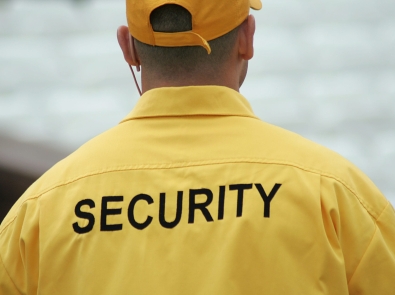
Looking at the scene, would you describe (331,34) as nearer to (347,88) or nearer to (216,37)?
(347,88)

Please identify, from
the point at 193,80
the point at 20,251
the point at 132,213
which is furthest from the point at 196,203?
the point at 20,251

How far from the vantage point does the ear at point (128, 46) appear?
147cm

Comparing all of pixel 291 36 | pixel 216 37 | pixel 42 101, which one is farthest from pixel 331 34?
pixel 216 37

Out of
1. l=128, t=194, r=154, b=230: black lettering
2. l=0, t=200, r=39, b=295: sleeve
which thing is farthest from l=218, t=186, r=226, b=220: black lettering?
l=0, t=200, r=39, b=295: sleeve

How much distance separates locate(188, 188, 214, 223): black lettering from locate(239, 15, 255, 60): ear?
29 cm

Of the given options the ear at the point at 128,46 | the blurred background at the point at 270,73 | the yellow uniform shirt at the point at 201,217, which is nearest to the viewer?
the yellow uniform shirt at the point at 201,217

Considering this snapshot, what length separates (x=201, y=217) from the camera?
4.17 feet

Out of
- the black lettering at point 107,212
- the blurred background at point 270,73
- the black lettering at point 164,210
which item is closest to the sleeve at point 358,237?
the black lettering at point 164,210

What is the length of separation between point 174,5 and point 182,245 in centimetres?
44

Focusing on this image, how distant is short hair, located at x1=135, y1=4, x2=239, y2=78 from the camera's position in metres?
1.36

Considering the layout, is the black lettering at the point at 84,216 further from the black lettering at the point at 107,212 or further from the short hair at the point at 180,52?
the short hair at the point at 180,52

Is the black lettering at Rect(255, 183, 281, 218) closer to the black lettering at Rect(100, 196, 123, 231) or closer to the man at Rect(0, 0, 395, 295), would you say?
the man at Rect(0, 0, 395, 295)

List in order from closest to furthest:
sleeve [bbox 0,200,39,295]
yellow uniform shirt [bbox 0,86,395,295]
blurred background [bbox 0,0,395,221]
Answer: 1. yellow uniform shirt [bbox 0,86,395,295]
2. sleeve [bbox 0,200,39,295]
3. blurred background [bbox 0,0,395,221]

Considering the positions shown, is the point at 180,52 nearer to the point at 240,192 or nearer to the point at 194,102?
the point at 194,102
